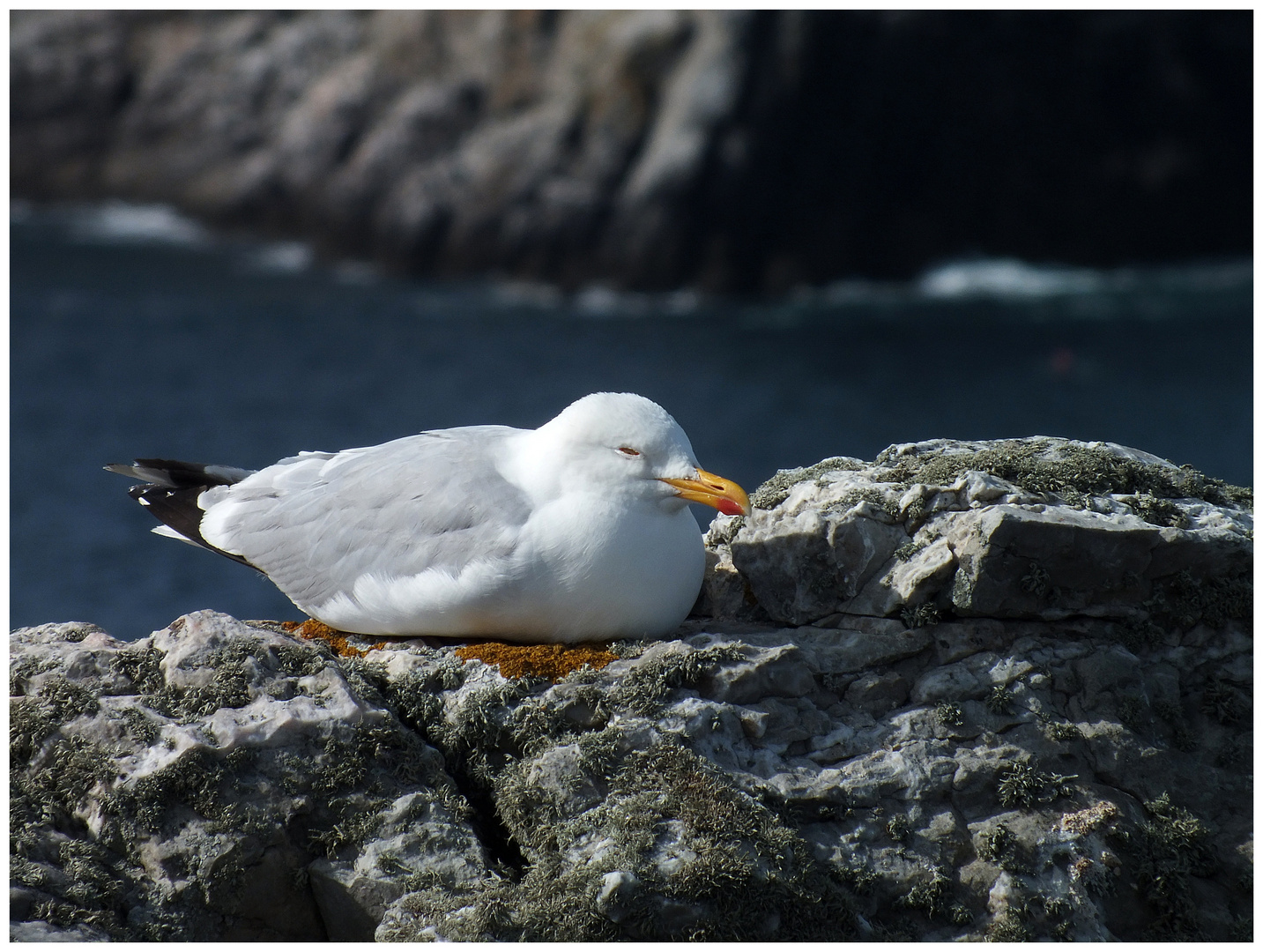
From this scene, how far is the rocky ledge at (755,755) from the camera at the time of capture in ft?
20.2

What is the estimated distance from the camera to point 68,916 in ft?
19.1

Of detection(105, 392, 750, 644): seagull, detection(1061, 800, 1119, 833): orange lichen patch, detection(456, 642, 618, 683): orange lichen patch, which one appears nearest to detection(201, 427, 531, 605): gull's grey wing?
detection(105, 392, 750, 644): seagull

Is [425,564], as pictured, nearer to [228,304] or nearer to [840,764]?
[840,764]

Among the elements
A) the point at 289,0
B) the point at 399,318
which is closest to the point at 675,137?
A: the point at 399,318

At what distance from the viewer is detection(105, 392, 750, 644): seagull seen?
23.0 feet

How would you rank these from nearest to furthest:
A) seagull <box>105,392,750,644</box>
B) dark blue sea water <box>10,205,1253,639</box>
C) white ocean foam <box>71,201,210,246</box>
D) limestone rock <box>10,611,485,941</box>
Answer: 1. limestone rock <box>10,611,485,941</box>
2. seagull <box>105,392,750,644</box>
3. dark blue sea water <box>10,205,1253,639</box>
4. white ocean foam <box>71,201,210,246</box>

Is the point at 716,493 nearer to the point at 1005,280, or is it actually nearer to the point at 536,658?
the point at 536,658

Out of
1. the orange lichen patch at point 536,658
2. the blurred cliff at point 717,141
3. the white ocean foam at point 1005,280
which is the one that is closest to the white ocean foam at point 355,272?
the blurred cliff at point 717,141

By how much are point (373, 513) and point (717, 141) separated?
33.6 m

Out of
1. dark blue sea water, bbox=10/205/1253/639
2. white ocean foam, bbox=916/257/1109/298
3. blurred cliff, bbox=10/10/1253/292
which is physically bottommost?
dark blue sea water, bbox=10/205/1253/639

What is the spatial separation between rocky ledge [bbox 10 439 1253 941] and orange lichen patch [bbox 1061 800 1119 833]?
0.06ft

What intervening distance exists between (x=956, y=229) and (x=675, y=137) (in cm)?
1031

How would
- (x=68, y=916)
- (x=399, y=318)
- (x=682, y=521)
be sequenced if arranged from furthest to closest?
(x=399, y=318) < (x=682, y=521) < (x=68, y=916)

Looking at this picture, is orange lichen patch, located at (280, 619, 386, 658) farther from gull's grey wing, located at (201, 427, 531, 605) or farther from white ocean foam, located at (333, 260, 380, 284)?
white ocean foam, located at (333, 260, 380, 284)
